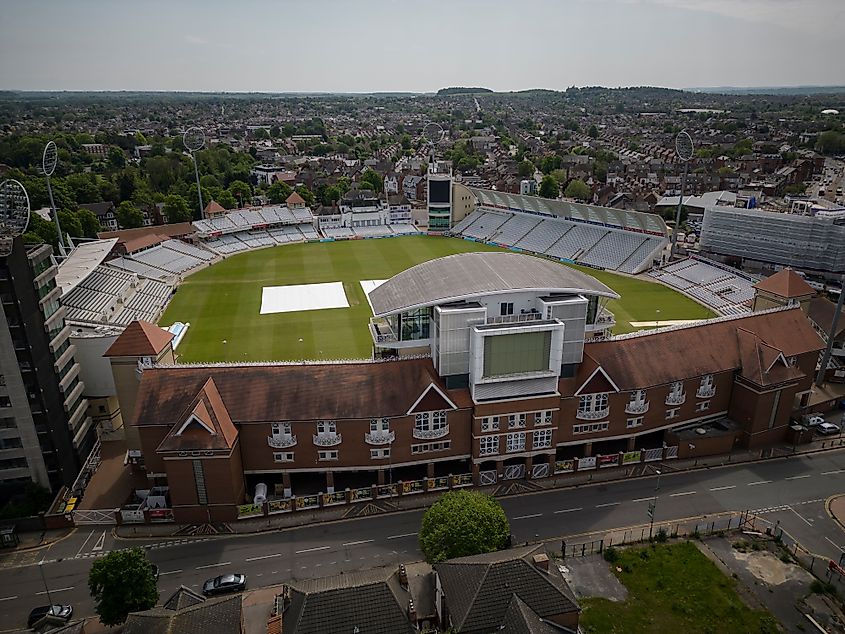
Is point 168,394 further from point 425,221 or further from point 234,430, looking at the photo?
point 425,221

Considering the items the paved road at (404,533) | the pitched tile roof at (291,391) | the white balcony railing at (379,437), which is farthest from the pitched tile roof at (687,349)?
the white balcony railing at (379,437)

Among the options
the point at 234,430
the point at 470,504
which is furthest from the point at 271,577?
the point at 470,504

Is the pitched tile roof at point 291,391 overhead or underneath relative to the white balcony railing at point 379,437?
overhead

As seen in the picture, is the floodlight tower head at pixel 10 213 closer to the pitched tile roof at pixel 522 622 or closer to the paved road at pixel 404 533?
the paved road at pixel 404 533

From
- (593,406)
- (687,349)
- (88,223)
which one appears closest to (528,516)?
(593,406)

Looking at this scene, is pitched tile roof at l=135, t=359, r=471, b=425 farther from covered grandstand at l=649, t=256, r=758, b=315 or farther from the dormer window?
covered grandstand at l=649, t=256, r=758, b=315

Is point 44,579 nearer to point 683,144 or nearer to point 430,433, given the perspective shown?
point 430,433
